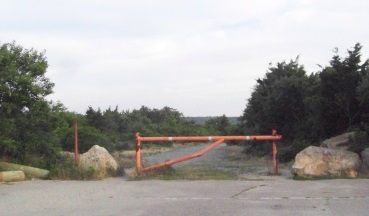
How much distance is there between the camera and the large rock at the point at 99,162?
45.6 feet

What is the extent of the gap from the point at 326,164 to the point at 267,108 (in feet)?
28.4

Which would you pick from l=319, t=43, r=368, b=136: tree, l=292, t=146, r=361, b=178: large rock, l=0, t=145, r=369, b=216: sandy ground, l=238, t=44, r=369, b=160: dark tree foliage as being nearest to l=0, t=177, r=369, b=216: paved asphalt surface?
l=0, t=145, r=369, b=216: sandy ground

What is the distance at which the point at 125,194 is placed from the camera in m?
10.9

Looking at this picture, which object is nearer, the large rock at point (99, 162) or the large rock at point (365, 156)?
the large rock at point (365, 156)

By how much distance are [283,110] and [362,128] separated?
5.31 m

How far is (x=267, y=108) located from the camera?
70.1 feet

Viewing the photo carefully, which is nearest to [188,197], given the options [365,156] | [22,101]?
[365,156]

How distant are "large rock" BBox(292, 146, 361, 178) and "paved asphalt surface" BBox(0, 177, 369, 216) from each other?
53 cm

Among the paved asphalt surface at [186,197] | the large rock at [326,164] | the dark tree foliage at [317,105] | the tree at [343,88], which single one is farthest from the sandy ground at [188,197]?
the tree at [343,88]

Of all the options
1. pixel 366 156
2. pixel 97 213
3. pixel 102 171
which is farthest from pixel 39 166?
pixel 366 156

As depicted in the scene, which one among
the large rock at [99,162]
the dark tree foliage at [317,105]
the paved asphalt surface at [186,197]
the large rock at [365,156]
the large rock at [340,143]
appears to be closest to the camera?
the paved asphalt surface at [186,197]

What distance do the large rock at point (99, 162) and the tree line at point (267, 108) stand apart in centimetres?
146

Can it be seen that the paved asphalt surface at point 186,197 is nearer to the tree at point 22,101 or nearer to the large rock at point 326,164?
the large rock at point 326,164

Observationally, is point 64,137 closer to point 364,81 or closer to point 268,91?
point 268,91
